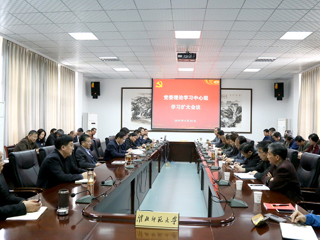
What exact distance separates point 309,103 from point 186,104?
404 centimetres

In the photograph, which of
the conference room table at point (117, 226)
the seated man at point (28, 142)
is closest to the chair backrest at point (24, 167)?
the conference room table at point (117, 226)

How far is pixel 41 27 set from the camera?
5.04 m

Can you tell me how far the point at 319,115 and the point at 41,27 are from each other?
279 inches

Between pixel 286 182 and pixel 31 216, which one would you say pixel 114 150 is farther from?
pixel 31 216

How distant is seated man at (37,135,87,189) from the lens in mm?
2742

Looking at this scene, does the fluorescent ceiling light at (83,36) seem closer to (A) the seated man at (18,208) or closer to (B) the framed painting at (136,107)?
(A) the seated man at (18,208)

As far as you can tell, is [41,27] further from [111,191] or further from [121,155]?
[111,191]

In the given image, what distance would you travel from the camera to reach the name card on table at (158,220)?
60.5 inches

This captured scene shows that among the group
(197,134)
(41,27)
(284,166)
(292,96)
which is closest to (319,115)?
(292,96)

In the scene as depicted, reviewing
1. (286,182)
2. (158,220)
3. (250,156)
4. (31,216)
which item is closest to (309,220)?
(158,220)

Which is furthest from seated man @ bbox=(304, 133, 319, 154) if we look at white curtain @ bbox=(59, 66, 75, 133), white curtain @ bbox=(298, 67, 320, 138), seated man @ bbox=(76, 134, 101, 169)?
white curtain @ bbox=(59, 66, 75, 133)

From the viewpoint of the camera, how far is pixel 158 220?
5.08 feet

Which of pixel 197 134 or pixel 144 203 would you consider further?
pixel 197 134

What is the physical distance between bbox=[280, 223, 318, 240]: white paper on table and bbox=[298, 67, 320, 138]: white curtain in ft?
23.2
